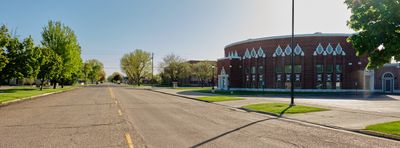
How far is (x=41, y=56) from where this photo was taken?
46.0 metres

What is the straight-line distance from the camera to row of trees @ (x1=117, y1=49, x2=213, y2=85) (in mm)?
97812

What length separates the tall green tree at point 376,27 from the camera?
12.0 m

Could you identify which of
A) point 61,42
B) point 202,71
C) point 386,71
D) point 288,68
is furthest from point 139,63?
point 386,71

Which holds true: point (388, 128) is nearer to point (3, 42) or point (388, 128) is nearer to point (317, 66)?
point (3, 42)

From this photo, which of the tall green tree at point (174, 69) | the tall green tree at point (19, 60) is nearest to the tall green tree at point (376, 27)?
the tall green tree at point (19, 60)

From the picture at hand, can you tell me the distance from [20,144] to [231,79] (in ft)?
189

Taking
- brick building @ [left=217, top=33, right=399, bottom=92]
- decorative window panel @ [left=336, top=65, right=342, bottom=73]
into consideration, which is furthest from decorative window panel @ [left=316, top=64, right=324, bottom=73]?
decorative window panel @ [left=336, top=65, right=342, bottom=73]

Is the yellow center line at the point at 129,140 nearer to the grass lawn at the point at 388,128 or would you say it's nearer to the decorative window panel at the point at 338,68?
the grass lawn at the point at 388,128

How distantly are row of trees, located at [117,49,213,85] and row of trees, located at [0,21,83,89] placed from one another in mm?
35543

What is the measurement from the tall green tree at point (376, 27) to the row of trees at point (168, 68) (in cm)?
8391

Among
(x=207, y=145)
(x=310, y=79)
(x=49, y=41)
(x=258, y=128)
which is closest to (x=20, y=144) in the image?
(x=207, y=145)

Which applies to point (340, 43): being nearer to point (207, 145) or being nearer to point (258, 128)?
point (258, 128)

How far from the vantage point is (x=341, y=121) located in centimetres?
1491

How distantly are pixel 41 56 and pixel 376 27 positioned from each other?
1692 inches
